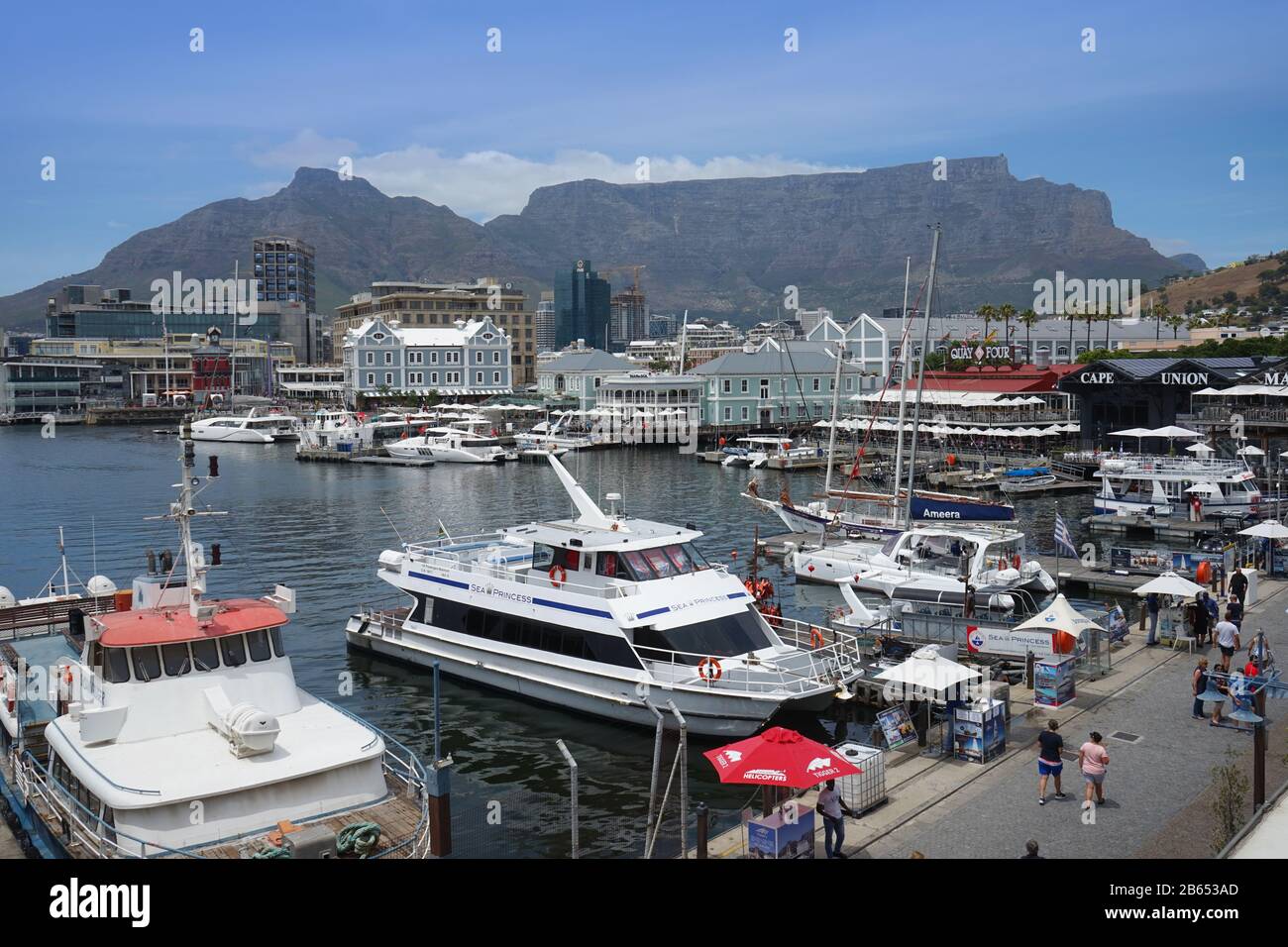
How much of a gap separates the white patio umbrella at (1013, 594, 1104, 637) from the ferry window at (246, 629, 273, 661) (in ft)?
52.5

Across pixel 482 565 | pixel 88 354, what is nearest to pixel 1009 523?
pixel 482 565

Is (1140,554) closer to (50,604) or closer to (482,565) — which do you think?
(482,565)

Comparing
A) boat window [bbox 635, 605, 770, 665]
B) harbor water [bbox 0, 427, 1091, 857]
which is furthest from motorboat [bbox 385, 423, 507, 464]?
boat window [bbox 635, 605, 770, 665]

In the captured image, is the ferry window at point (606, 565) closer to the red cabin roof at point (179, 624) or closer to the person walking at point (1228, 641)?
the red cabin roof at point (179, 624)

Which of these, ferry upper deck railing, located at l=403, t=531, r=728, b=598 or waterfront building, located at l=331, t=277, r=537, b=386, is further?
waterfront building, located at l=331, t=277, r=537, b=386

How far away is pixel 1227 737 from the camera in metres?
19.2

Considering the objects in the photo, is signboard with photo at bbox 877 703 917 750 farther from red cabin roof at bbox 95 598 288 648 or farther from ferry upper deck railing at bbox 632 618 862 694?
red cabin roof at bbox 95 598 288 648

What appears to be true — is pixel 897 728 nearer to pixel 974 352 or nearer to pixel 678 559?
pixel 678 559

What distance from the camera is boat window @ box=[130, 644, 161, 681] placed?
57.0ft

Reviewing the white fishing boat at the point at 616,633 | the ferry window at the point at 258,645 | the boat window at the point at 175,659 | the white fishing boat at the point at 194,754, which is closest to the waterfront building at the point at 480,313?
the white fishing boat at the point at 616,633

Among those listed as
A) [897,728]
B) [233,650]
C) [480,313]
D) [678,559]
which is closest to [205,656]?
[233,650]
